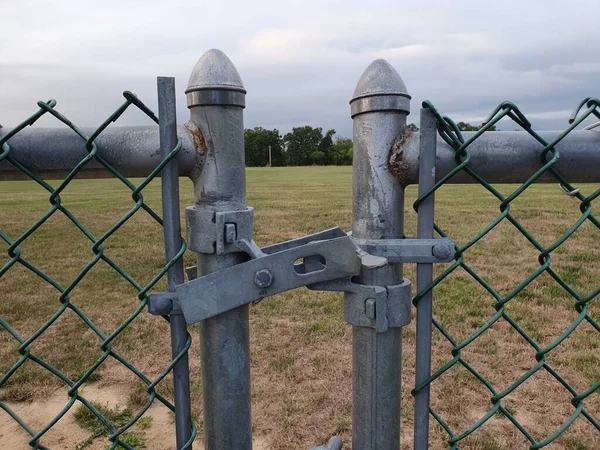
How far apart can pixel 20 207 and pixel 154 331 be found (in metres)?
10.6

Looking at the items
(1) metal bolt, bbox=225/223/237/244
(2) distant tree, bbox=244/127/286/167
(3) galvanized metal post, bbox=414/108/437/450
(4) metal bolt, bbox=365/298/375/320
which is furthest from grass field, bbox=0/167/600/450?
(2) distant tree, bbox=244/127/286/167

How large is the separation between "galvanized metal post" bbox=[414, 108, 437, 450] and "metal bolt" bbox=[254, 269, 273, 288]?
0.31 metres

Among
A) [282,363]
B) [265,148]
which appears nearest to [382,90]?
[282,363]

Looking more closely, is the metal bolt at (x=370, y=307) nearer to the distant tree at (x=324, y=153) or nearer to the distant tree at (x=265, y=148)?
the distant tree at (x=265, y=148)

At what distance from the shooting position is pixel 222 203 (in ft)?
2.81

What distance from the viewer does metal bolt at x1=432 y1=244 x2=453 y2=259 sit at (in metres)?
0.89

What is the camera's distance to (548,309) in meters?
4.20

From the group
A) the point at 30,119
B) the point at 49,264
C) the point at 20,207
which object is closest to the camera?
the point at 30,119

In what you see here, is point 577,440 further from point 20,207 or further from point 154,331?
point 20,207

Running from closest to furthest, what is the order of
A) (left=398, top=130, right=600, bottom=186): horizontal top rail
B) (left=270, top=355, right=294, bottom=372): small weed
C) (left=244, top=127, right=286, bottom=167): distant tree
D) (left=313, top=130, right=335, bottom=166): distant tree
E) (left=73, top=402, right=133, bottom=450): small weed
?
1. (left=398, top=130, right=600, bottom=186): horizontal top rail
2. (left=73, top=402, right=133, bottom=450): small weed
3. (left=270, top=355, right=294, bottom=372): small weed
4. (left=244, top=127, right=286, bottom=167): distant tree
5. (left=313, top=130, right=335, bottom=166): distant tree

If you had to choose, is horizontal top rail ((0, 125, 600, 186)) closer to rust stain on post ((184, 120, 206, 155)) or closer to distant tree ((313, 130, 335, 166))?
rust stain on post ((184, 120, 206, 155))

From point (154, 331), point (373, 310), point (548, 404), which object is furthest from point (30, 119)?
point (154, 331)

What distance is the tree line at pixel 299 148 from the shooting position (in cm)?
5784

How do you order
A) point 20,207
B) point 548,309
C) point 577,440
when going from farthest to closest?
point 20,207
point 548,309
point 577,440
